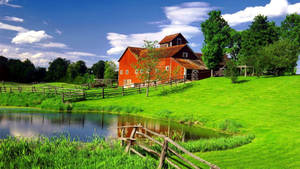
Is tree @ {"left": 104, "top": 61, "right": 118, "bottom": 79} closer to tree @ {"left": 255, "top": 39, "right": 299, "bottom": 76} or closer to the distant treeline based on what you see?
the distant treeline

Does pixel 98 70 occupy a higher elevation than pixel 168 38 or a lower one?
lower

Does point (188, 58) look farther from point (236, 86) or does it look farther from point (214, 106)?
point (214, 106)

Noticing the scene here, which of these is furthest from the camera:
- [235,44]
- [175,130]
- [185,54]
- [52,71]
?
[52,71]

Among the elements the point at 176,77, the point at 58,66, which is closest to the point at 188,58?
the point at 176,77

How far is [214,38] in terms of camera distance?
49.1m

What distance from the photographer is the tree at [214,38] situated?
4934 cm

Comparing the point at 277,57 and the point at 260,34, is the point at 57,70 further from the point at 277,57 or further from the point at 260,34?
the point at 277,57

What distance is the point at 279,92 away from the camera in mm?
32500

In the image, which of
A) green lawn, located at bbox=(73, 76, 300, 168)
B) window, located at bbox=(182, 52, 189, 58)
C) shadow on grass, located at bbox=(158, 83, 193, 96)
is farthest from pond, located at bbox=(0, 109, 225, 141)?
window, located at bbox=(182, 52, 189, 58)

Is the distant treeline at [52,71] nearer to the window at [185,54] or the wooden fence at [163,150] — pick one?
the window at [185,54]

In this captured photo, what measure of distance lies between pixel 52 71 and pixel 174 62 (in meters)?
76.9

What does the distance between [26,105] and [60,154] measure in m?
29.4

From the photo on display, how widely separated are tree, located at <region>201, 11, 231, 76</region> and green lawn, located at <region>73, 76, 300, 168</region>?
675 centimetres

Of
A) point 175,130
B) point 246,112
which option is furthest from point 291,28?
point 175,130
